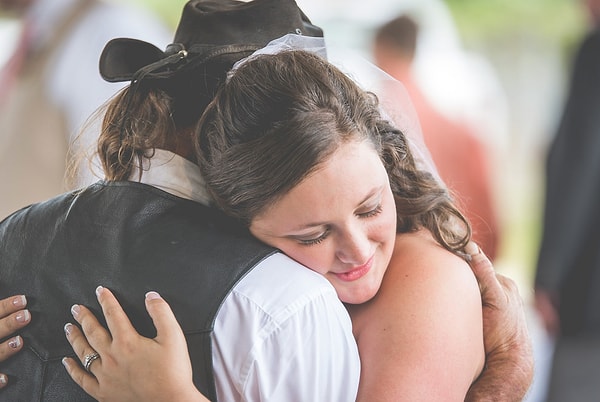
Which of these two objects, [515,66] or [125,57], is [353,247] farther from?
[515,66]

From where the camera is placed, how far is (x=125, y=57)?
1.66 m

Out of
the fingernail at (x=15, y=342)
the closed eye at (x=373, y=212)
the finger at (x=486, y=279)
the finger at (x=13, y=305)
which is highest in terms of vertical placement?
the closed eye at (x=373, y=212)

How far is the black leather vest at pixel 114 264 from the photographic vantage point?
1.34 meters

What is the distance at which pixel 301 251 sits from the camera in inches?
56.1

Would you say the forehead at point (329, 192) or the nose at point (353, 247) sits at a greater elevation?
the forehead at point (329, 192)

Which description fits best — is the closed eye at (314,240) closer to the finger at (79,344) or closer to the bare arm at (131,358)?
the bare arm at (131,358)

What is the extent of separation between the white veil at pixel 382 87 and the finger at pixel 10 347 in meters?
0.64

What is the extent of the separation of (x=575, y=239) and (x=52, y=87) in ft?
6.09

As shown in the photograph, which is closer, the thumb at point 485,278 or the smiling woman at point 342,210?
the smiling woman at point 342,210

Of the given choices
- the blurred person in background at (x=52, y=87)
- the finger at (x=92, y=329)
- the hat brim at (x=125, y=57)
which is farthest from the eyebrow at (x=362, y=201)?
the blurred person in background at (x=52, y=87)

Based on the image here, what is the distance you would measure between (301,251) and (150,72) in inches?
15.6

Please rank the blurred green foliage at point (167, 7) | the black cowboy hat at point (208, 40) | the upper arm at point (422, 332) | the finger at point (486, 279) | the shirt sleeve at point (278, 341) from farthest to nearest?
the blurred green foliage at point (167, 7), the finger at point (486, 279), the black cowboy hat at point (208, 40), the upper arm at point (422, 332), the shirt sleeve at point (278, 341)

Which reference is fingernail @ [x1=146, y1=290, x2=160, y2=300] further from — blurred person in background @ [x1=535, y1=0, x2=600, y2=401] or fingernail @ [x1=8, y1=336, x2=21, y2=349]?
blurred person in background @ [x1=535, y1=0, x2=600, y2=401]

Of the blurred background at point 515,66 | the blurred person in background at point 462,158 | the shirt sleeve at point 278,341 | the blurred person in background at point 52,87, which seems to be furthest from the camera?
the blurred background at point 515,66
